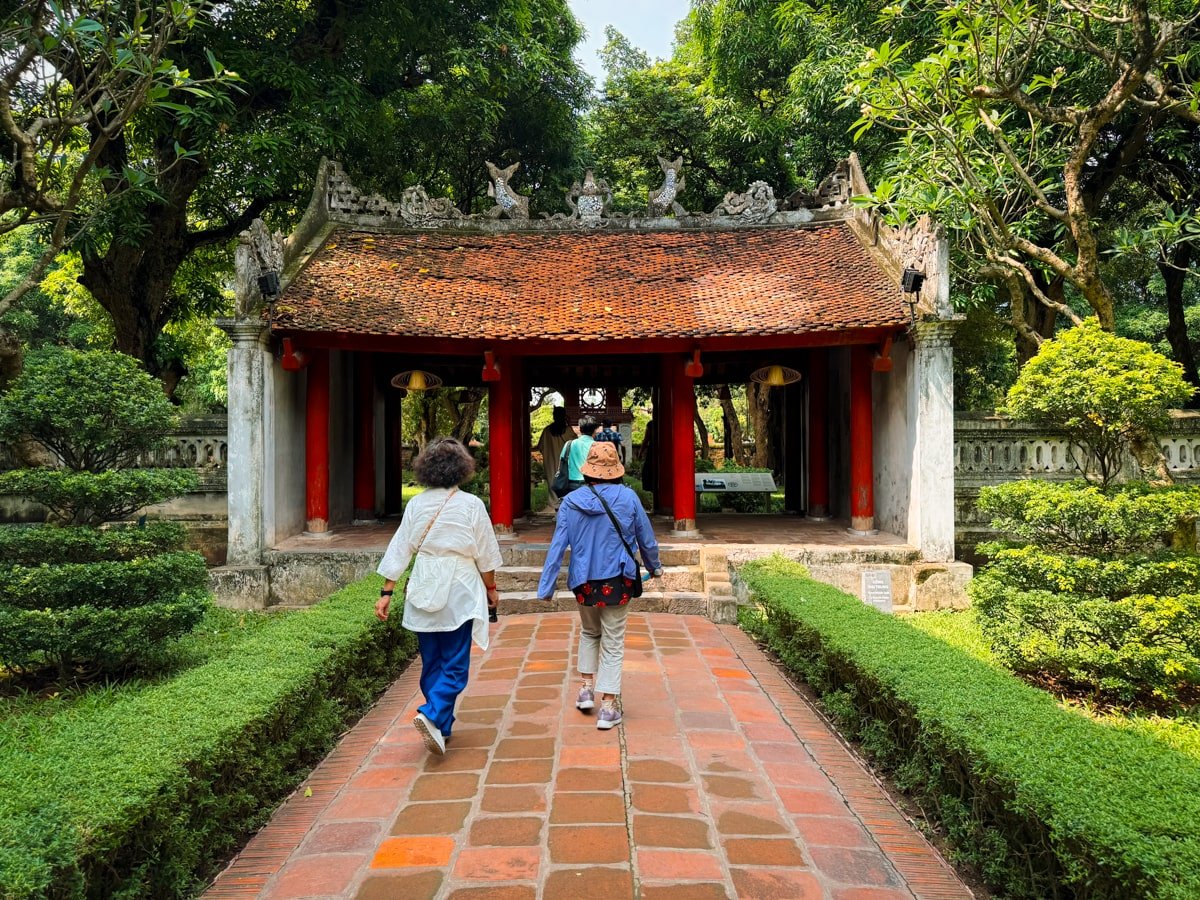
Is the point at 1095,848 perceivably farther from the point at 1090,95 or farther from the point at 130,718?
the point at 1090,95

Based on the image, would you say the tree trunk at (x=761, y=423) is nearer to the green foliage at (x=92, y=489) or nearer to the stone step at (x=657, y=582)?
the stone step at (x=657, y=582)

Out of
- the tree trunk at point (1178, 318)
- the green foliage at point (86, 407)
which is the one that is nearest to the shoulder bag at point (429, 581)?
the green foliage at point (86, 407)

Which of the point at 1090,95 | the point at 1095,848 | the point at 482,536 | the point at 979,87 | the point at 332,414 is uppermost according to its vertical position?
the point at 1090,95

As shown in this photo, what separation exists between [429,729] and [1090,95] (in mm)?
11206

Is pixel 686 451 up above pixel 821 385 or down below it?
below

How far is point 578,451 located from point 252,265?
4402 mm

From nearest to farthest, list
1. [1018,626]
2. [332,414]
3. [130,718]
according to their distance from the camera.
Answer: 1. [130,718]
2. [1018,626]
3. [332,414]

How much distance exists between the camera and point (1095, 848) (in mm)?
2357

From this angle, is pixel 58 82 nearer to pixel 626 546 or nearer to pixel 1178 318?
pixel 626 546

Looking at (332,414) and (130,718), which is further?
(332,414)

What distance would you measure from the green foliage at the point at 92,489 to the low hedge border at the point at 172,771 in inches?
59.6

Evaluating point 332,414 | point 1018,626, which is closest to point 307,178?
point 332,414

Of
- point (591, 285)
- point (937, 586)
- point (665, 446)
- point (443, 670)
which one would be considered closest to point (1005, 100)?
point (937, 586)

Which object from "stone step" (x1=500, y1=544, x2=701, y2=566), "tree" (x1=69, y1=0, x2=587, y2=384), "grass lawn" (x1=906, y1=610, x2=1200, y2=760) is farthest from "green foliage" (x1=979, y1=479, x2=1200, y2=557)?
"tree" (x1=69, y1=0, x2=587, y2=384)
